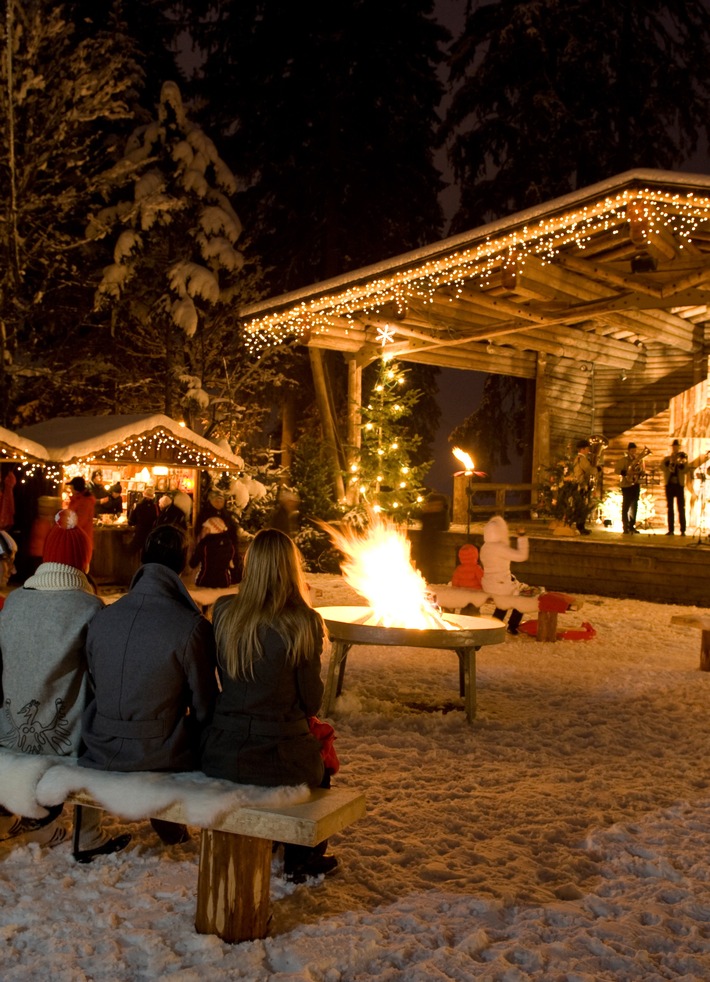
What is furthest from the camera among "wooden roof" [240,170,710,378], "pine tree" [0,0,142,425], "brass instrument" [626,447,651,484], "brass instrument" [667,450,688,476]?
"brass instrument" [626,447,651,484]

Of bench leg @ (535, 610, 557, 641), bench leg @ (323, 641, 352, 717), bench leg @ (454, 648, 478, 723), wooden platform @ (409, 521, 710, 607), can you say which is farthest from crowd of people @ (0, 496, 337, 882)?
wooden platform @ (409, 521, 710, 607)

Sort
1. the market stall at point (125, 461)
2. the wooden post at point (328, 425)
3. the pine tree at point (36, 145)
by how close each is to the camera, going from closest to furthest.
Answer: the market stall at point (125, 461), the pine tree at point (36, 145), the wooden post at point (328, 425)

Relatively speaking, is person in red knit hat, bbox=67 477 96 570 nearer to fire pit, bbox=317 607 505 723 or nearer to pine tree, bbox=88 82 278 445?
fire pit, bbox=317 607 505 723

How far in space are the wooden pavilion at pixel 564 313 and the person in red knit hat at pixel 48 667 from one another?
8.80 metres

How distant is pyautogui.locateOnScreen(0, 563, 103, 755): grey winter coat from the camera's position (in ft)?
13.0

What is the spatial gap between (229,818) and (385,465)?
13.8 meters

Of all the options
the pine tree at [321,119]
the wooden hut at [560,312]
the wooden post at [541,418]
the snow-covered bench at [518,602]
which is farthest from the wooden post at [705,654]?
the pine tree at [321,119]

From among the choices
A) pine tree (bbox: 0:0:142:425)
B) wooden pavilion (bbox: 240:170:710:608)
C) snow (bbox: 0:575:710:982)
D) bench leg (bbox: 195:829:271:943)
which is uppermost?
pine tree (bbox: 0:0:142:425)

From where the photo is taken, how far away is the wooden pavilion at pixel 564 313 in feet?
38.2

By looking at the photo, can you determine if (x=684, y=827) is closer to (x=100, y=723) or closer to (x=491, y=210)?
(x=100, y=723)

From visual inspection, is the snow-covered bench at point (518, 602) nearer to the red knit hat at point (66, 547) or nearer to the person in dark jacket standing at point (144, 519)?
the person in dark jacket standing at point (144, 519)

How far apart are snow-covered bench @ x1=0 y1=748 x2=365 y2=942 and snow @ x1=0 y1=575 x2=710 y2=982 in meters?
0.12

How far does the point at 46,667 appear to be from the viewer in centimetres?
396

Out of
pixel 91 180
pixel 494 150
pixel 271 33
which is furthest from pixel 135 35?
pixel 494 150
